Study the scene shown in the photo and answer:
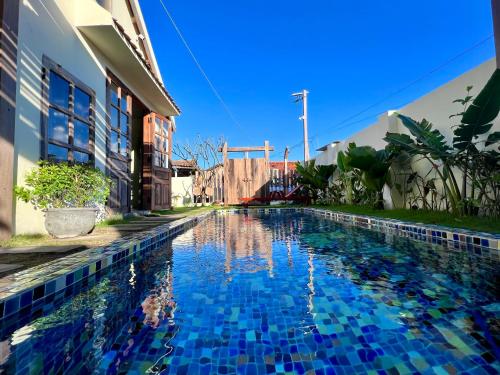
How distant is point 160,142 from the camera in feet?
35.6

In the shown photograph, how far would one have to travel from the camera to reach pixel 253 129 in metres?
25.9

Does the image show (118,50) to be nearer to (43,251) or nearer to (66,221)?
(66,221)

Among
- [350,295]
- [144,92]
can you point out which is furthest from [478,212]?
[144,92]

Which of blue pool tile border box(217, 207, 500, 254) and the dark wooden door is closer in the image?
blue pool tile border box(217, 207, 500, 254)

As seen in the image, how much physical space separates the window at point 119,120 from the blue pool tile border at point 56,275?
4472 millimetres

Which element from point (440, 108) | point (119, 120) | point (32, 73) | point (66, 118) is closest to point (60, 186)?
point (32, 73)

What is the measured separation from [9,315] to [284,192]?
529 inches

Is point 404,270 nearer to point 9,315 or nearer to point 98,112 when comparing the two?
point 9,315

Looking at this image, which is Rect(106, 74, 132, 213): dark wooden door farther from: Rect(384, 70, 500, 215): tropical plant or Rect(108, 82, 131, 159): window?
Rect(384, 70, 500, 215): tropical plant

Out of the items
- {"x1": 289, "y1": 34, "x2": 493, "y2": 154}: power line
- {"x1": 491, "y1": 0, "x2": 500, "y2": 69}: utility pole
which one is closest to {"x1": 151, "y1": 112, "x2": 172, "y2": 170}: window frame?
{"x1": 289, "y1": 34, "x2": 493, "y2": 154}: power line

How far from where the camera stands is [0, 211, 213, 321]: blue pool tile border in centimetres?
197

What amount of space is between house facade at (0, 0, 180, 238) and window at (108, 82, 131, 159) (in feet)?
0.09

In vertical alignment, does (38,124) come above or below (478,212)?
above

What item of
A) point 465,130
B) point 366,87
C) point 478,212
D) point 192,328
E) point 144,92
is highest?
point 366,87
